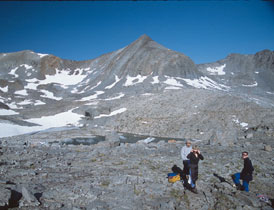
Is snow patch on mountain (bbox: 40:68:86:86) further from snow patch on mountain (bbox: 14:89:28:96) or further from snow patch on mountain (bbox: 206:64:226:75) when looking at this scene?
snow patch on mountain (bbox: 206:64:226:75)

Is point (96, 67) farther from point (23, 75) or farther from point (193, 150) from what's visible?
point (193, 150)

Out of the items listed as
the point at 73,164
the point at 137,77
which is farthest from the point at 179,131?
the point at 137,77

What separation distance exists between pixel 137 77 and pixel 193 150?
8274 cm

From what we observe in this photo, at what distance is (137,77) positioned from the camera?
91.5 metres

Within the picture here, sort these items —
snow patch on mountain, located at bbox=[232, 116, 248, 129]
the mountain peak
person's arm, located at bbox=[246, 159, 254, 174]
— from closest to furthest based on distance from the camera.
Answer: person's arm, located at bbox=[246, 159, 254, 174] → snow patch on mountain, located at bbox=[232, 116, 248, 129] → the mountain peak

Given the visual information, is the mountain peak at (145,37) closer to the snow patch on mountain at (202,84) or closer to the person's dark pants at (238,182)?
the snow patch on mountain at (202,84)

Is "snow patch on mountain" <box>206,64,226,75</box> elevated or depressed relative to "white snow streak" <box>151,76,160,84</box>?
elevated

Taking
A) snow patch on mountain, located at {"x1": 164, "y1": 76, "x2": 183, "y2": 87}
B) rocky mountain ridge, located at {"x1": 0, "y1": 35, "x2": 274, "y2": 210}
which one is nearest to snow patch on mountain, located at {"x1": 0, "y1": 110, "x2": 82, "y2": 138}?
rocky mountain ridge, located at {"x1": 0, "y1": 35, "x2": 274, "y2": 210}

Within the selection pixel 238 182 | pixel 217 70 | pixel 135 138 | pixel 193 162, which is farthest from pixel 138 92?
pixel 217 70

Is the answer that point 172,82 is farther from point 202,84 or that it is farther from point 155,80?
point 202,84

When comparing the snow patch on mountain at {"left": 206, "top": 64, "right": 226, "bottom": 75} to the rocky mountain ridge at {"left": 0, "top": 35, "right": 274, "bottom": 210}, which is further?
the snow patch on mountain at {"left": 206, "top": 64, "right": 226, "bottom": 75}

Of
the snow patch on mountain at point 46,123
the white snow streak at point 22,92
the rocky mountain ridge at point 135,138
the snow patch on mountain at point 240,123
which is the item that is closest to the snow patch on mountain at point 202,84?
the rocky mountain ridge at point 135,138

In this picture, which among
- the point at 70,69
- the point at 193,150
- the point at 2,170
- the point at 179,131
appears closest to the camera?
the point at 193,150

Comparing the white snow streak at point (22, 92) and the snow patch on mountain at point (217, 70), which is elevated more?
the snow patch on mountain at point (217, 70)
